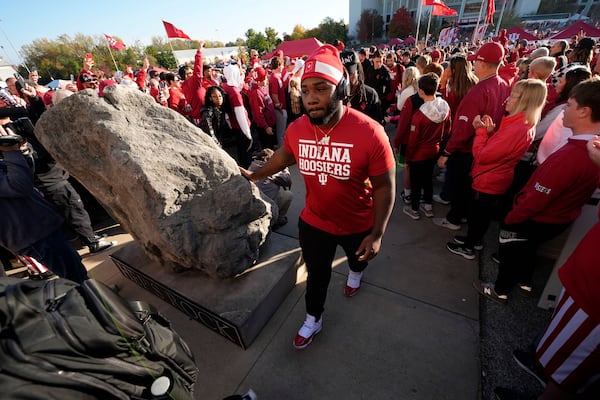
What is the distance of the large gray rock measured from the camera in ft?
7.73

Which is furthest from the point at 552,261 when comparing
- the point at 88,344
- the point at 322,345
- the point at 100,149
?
the point at 100,149

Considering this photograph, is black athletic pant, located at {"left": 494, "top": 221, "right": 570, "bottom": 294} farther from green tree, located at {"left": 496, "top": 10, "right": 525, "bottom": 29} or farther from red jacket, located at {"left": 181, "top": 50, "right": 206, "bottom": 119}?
green tree, located at {"left": 496, "top": 10, "right": 525, "bottom": 29}

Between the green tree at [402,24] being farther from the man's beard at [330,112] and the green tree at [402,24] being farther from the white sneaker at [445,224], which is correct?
the man's beard at [330,112]

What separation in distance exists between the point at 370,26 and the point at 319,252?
2995 inches

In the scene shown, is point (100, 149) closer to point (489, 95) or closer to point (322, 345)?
point (322, 345)

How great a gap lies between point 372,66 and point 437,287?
6161 mm

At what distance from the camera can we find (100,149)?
2.52 meters

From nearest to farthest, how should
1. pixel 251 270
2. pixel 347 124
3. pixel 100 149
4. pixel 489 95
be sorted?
1. pixel 347 124
2. pixel 100 149
3. pixel 251 270
4. pixel 489 95

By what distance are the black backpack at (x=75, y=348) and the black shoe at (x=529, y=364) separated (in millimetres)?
2388

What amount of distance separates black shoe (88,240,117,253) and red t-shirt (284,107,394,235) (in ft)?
11.2

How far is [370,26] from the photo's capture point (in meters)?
63.4

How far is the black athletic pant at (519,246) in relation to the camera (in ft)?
7.24

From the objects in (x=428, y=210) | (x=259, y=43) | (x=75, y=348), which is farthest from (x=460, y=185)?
(x=259, y=43)

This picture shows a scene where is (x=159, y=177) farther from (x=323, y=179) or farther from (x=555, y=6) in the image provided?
(x=555, y=6)
